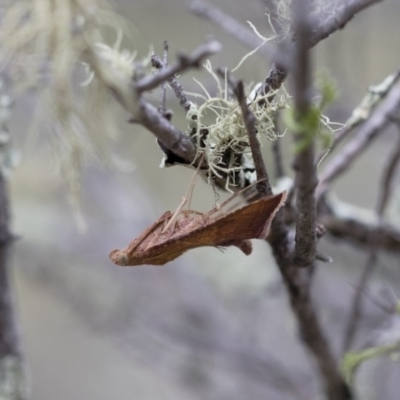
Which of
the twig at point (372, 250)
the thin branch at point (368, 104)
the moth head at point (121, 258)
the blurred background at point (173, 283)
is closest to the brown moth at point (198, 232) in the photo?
the moth head at point (121, 258)

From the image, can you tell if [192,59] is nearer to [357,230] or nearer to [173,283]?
[357,230]

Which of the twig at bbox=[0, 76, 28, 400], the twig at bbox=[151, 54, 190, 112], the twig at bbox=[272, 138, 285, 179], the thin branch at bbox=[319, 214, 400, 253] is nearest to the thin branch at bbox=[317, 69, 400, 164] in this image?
the twig at bbox=[272, 138, 285, 179]

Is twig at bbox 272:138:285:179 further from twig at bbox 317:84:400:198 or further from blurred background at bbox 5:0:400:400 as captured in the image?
blurred background at bbox 5:0:400:400

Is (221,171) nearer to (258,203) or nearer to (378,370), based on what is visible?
(258,203)

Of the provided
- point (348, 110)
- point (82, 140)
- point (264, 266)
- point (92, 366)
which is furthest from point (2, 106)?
point (92, 366)

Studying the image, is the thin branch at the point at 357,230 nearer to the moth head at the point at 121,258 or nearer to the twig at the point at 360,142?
the twig at the point at 360,142

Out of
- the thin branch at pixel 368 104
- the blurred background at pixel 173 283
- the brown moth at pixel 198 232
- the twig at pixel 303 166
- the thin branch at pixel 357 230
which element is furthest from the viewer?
the blurred background at pixel 173 283
